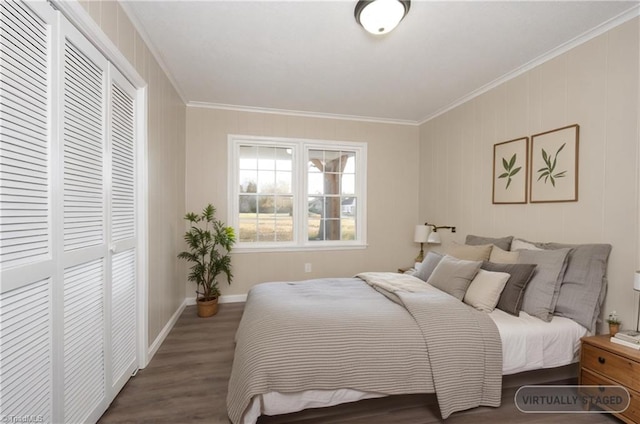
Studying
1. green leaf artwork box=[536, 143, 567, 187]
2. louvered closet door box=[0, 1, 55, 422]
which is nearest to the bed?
green leaf artwork box=[536, 143, 567, 187]

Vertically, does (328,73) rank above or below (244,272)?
above

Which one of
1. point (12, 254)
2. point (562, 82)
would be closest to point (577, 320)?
point (562, 82)

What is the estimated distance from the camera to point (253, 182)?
411 cm

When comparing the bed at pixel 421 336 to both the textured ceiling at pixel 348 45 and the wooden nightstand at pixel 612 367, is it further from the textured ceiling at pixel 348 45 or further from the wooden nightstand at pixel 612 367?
the textured ceiling at pixel 348 45

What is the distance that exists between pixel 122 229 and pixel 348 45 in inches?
91.8

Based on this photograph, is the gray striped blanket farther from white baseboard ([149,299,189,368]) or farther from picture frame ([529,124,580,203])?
picture frame ([529,124,580,203])

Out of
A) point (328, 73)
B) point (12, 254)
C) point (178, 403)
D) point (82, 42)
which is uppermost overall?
point (328, 73)

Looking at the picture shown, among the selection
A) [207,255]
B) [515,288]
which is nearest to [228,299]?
[207,255]

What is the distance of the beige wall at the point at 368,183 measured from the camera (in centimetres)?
388

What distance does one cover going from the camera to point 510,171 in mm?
2920

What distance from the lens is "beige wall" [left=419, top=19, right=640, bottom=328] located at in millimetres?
2018

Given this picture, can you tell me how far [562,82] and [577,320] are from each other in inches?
77.9

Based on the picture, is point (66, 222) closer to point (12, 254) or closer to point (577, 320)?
point (12, 254)

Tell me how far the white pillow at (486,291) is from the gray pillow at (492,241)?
2.13ft
